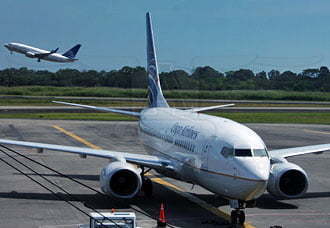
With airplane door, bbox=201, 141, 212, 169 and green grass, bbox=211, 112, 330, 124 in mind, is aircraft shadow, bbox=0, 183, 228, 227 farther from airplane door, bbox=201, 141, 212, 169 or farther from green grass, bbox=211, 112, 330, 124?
green grass, bbox=211, 112, 330, 124

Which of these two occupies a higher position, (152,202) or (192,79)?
(192,79)

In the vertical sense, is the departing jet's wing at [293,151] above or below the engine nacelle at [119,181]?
above

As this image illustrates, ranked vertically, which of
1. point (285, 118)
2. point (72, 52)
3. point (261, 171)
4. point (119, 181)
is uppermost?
point (72, 52)

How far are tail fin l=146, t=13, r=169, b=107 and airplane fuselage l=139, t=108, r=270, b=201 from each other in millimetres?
6038

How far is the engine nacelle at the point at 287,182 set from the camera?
25.4m

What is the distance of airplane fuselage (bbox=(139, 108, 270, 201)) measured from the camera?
20453mm

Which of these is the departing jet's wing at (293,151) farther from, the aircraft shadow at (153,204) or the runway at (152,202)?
the aircraft shadow at (153,204)

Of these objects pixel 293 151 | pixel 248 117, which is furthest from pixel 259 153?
pixel 248 117

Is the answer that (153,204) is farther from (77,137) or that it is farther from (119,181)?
(77,137)

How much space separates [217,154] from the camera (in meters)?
22.0

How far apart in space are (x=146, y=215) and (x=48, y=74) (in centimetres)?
5119

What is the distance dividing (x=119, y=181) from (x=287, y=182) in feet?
23.0

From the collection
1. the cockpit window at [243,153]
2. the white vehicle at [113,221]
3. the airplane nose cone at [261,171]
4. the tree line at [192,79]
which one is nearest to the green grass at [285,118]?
the tree line at [192,79]

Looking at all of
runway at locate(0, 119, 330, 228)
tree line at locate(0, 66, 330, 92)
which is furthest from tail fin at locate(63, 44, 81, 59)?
runway at locate(0, 119, 330, 228)
